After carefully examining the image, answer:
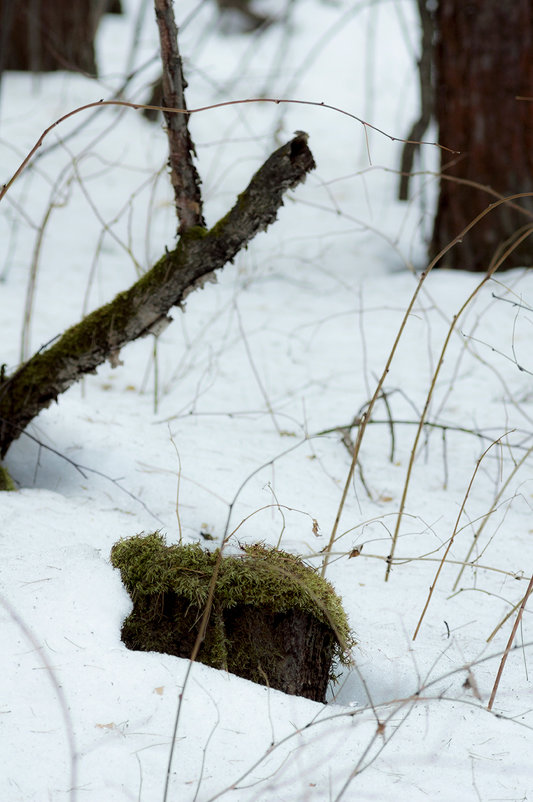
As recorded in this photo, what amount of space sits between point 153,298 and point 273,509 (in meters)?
0.60

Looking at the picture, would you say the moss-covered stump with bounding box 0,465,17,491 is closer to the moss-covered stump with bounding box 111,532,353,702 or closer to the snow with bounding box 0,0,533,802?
the snow with bounding box 0,0,533,802

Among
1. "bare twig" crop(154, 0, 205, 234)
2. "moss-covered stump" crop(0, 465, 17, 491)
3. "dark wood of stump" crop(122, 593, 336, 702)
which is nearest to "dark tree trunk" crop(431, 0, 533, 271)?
"bare twig" crop(154, 0, 205, 234)

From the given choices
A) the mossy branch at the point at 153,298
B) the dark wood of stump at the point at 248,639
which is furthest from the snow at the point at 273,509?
the mossy branch at the point at 153,298

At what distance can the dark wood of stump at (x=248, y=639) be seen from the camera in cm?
137

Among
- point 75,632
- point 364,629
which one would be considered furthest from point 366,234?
point 75,632

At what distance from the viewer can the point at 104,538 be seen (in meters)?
1.64

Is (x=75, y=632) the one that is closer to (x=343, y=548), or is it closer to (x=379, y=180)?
(x=343, y=548)

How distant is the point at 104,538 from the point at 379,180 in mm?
4273

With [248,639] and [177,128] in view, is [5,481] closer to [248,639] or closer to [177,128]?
[248,639]

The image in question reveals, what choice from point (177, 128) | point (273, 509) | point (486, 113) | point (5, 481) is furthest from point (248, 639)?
point (486, 113)

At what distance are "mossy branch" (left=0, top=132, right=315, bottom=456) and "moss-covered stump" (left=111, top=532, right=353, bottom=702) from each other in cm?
63

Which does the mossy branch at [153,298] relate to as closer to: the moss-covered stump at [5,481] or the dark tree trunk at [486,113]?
the moss-covered stump at [5,481]

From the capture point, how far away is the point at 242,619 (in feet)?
4.62

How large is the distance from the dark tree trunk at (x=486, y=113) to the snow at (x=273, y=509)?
255mm
